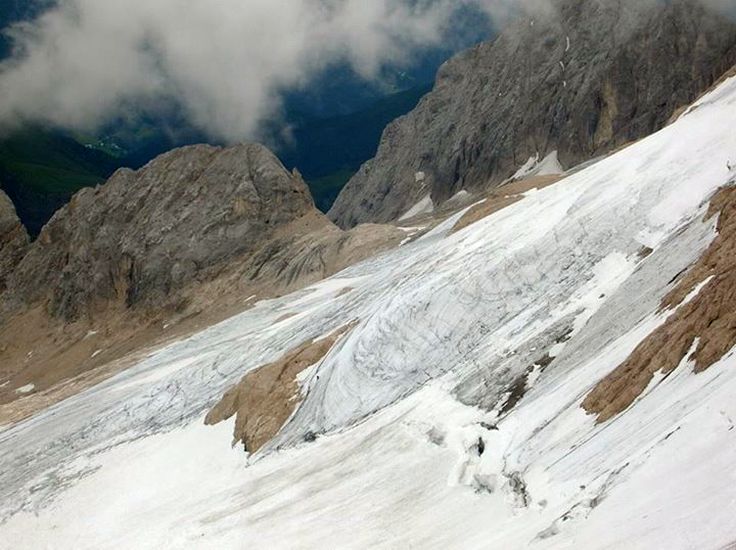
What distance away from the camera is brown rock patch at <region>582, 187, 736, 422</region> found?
18.4 m

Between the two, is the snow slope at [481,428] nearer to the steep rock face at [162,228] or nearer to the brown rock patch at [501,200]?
the brown rock patch at [501,200]

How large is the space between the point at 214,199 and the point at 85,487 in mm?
79216

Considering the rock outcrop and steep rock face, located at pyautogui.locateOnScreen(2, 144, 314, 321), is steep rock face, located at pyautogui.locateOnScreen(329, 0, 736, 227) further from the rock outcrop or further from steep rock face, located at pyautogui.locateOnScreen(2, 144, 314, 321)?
the rock outcrop

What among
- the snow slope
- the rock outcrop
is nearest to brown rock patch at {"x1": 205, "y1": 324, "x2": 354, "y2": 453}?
the snow slope

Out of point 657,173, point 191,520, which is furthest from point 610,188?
point 191,520

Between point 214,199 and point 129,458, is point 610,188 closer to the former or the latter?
point 129,458

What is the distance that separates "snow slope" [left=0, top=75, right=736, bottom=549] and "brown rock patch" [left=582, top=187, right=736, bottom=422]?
0.58m

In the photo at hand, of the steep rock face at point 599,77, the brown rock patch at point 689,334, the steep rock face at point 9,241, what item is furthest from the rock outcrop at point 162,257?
the steep rock face at point 599,77

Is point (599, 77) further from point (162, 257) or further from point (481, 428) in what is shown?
point (481, 428)

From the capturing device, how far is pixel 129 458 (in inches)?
1651

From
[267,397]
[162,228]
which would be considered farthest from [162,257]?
[267,397]

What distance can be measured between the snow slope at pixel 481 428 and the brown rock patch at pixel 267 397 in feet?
3.32

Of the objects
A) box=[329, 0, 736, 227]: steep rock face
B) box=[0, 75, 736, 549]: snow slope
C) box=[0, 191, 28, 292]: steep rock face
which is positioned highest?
box=[0, 191, 28, 292]: steep rock face

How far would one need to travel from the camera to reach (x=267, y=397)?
127 feet
